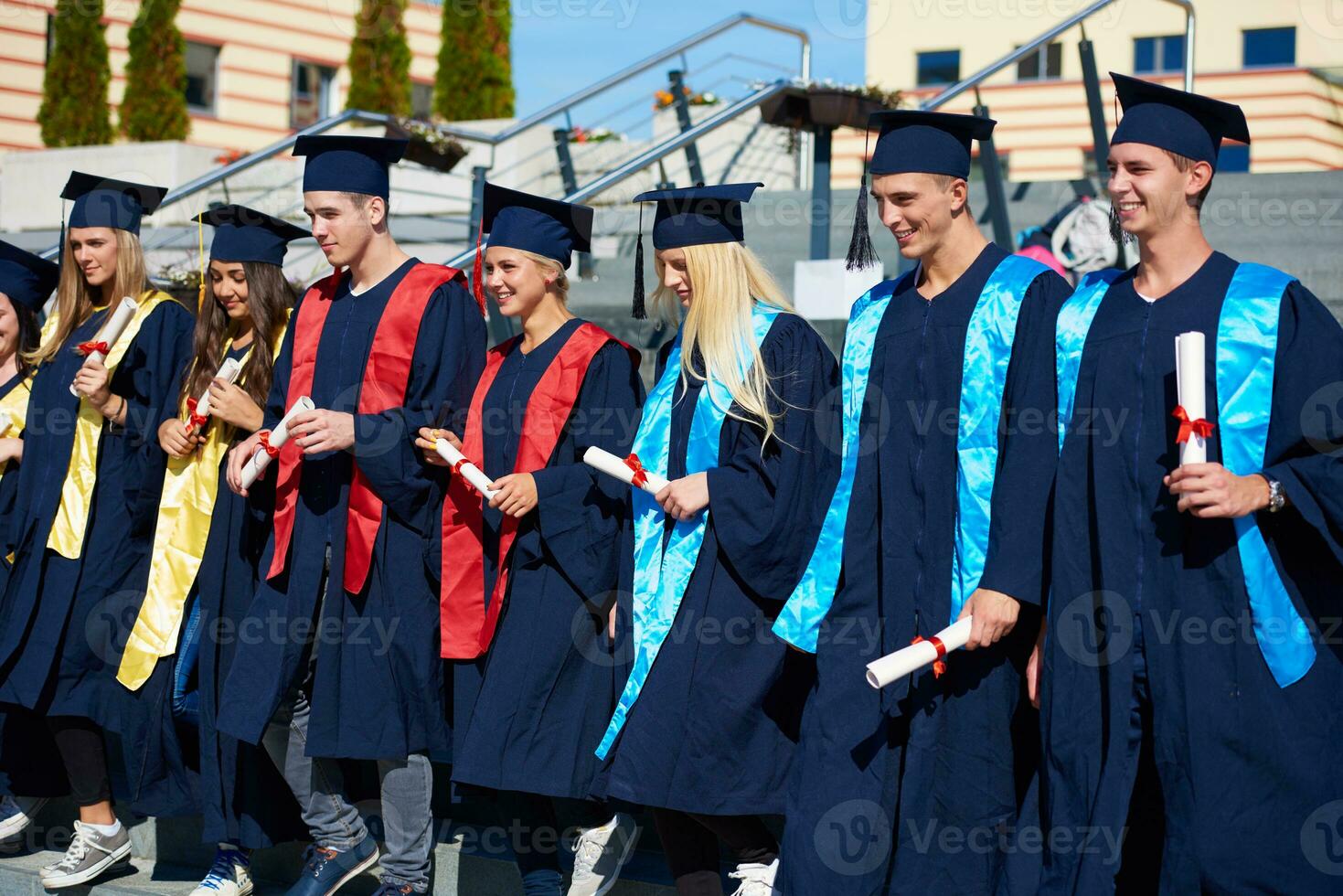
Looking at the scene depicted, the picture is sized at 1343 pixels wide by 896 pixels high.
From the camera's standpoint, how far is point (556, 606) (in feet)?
12.8

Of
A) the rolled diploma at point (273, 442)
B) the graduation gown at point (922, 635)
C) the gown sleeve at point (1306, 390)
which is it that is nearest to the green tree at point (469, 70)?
the rolled diploma at point (273, 442)

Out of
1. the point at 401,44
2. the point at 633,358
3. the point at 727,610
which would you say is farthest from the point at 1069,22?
the point at 401,44

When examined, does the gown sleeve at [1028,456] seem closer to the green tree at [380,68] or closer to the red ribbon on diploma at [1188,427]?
the red ribbon on diploma at [1188,427]

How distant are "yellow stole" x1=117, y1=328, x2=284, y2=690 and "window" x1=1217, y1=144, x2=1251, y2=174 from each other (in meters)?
11.5

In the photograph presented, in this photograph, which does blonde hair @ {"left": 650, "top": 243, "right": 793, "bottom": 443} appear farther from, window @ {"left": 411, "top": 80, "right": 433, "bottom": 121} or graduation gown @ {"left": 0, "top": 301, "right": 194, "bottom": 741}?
window @ {"left": 411, "top": 80, "right": 433, "bottom": 121}

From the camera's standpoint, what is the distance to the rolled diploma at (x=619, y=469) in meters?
3.58

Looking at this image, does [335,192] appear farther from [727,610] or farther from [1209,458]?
[1209,458]

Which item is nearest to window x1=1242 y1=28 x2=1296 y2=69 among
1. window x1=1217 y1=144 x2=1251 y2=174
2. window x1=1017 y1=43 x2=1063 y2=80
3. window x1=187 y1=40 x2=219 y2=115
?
window x1=1017 y1=43 x2=1063 y2=80

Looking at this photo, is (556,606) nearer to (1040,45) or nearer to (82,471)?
(82,471)

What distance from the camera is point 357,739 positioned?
157 inches

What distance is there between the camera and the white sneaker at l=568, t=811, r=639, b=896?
402 centimetres

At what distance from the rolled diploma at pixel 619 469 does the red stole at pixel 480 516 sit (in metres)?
0.38

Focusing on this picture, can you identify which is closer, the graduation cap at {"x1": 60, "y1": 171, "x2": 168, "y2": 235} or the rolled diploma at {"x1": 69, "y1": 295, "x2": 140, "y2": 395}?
the rolled diploma at {"x1": 69, "y1": 295, "x2": 140, "y2": 395}

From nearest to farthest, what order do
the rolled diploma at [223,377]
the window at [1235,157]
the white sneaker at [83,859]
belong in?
the rolled diploma at [223,377] → the white sneaker at [83,859] → the window at [1235,157]
